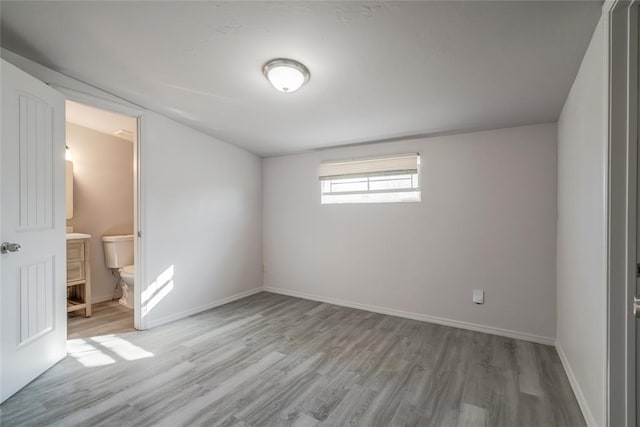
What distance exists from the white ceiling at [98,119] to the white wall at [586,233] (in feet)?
11.6

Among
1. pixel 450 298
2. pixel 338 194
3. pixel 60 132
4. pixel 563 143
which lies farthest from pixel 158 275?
pixel 563 143

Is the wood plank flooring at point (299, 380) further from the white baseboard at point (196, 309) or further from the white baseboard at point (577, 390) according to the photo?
the white baseboard at point (196, 309)

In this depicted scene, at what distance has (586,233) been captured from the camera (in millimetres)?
1599

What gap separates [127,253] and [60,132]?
197cm

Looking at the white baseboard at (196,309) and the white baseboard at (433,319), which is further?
the white baseboard at (196,309)

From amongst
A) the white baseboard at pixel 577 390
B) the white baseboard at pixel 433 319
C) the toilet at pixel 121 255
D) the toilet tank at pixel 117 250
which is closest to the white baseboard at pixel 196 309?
the white baseboard at pixel 433 319

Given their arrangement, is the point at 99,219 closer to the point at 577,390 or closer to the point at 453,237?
the point at 453,237

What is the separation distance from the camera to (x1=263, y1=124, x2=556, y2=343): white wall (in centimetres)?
257

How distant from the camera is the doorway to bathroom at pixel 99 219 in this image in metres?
3.04

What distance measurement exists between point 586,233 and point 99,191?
15.9ft

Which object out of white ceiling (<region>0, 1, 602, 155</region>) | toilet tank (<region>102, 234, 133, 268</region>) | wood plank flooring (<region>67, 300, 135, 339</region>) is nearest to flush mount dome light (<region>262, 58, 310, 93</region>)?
white ceiling (<region>0, 1, 602, 155</region>)

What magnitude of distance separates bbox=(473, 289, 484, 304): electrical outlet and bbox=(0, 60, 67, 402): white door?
3548 millimetres

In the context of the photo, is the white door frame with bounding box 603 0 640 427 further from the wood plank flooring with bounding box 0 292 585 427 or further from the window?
the window

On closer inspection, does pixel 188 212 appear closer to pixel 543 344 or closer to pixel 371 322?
pixel 371 322
